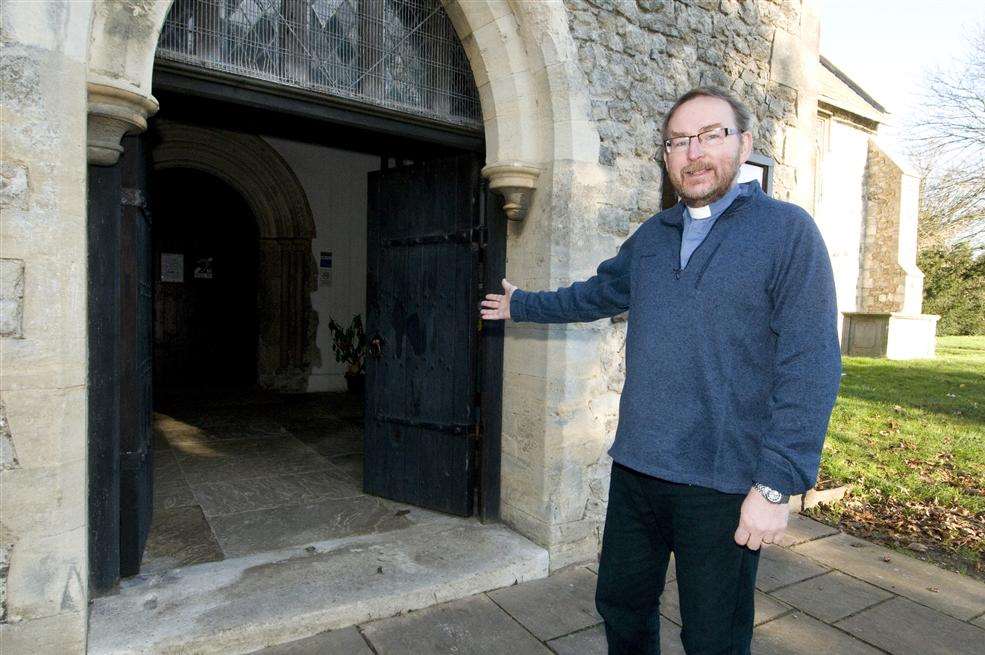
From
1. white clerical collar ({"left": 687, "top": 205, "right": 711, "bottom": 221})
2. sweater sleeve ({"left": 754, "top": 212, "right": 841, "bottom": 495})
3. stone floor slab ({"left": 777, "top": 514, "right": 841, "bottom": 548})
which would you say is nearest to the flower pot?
stone floor slab ({"left": 777, "top": 514, "right": 841, "bottom": 548})

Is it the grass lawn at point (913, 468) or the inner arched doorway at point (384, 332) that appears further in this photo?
the grass lawn at point (913, 468)

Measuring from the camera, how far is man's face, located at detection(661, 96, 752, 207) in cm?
160

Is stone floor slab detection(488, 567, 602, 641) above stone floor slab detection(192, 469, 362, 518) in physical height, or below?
below

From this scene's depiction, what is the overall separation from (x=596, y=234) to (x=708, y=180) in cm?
170

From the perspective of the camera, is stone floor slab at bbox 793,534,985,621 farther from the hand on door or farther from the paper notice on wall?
the paper notice on wall

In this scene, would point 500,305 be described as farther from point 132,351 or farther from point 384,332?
point 384,332

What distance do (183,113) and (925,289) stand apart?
25.2 meters

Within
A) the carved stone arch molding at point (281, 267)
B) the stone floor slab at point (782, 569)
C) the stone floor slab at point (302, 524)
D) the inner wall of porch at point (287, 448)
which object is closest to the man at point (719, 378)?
the stone floor slab at point (782, 569)

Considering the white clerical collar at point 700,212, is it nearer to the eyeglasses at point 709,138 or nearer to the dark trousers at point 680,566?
the eyeglasses at point 709,138

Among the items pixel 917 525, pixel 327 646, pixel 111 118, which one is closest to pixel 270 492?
pixel 327 646

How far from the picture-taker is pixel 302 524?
3.59 m

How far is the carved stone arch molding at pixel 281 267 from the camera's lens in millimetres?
8117

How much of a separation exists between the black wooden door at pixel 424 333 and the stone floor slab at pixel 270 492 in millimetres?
308

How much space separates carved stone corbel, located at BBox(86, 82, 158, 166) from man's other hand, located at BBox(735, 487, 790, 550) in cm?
232
